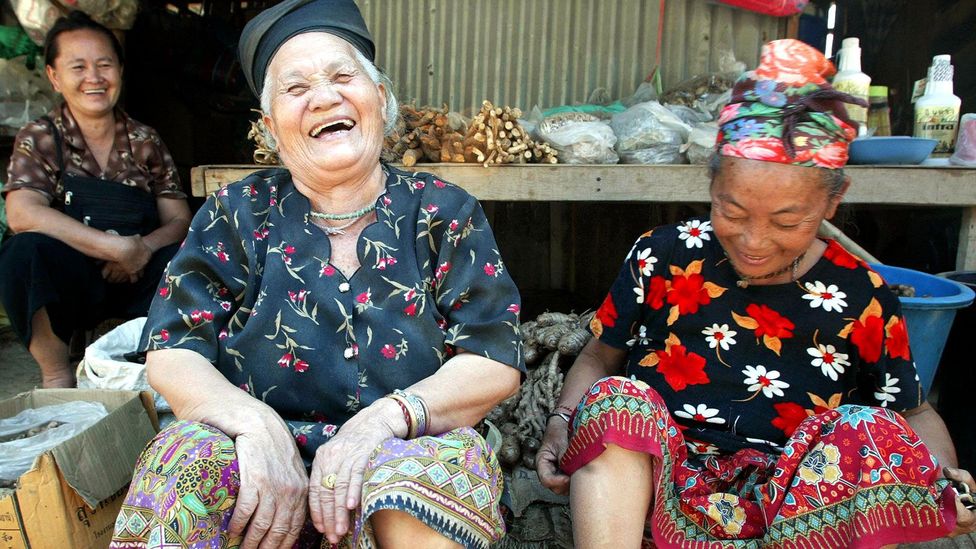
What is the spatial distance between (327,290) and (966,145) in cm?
257

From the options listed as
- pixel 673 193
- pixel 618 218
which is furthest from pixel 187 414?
pixel 618 218

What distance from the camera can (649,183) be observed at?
2797 mm

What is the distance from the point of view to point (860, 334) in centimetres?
175

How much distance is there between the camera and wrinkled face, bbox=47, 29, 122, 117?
3.04 meters

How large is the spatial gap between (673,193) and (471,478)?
177 centimetres

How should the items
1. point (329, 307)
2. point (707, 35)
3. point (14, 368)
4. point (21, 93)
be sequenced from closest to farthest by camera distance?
point (329, 307), point (707, 35), point (14, 368), point (21, 93)

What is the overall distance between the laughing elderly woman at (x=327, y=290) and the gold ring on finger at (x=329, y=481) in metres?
0.08

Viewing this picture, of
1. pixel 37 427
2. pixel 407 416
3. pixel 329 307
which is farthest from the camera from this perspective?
pixel 37 427

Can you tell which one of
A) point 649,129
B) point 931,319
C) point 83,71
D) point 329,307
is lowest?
point 931,319

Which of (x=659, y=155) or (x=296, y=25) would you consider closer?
(x=296, y=25)

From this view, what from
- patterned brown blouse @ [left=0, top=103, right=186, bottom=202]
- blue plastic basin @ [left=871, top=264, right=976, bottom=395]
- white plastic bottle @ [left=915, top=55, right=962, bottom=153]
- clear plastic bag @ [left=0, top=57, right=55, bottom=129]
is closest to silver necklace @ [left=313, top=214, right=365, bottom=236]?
blue plastic basin @ [left=871, top=264, right=976, bottom=395]

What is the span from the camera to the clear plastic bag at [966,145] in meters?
2.71

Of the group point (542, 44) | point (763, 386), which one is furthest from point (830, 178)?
point (542, 44)

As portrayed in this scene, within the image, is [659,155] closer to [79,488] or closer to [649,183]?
[649,183]
